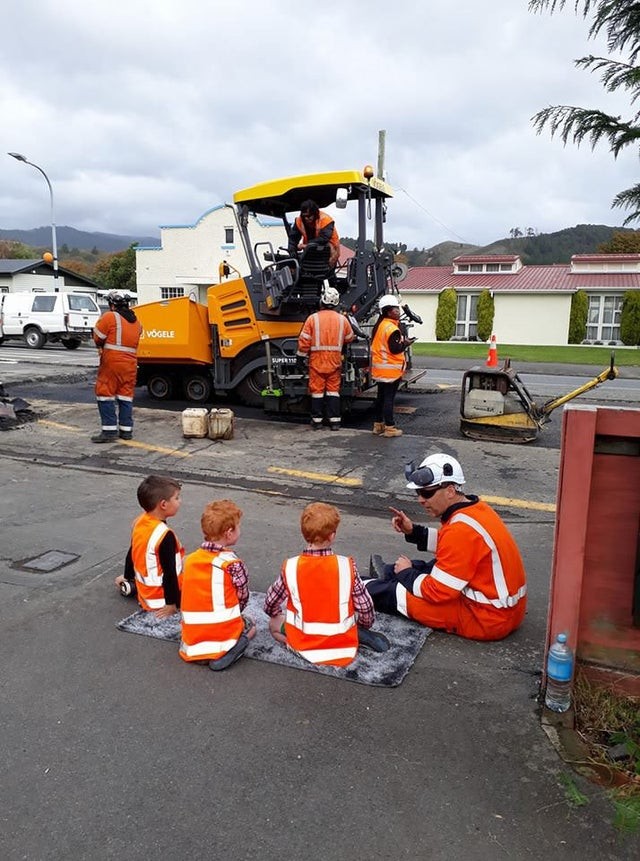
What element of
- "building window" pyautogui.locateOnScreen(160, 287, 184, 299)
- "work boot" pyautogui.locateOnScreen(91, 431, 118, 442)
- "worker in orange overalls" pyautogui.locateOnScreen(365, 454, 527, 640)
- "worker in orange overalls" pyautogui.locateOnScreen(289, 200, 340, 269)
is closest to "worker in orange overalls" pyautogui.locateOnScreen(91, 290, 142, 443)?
"work boot" pyautogui.locateOnScreen(91, 431, 118, 442)

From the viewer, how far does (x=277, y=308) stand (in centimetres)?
918

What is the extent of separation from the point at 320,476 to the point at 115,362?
303 centimetres

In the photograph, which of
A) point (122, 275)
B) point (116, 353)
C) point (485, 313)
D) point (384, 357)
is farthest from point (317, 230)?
point (122, 275)

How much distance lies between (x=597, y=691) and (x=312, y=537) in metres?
1.41

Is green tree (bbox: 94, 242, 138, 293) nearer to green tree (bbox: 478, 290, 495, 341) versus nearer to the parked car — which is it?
the parked car

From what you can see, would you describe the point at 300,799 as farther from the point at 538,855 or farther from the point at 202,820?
the point at 538,855

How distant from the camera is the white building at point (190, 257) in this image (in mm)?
35062

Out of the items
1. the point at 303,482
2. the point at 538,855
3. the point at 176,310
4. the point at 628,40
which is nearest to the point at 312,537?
the point at 538,855

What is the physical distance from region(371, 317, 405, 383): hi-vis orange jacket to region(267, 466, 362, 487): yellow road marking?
1.85 metres

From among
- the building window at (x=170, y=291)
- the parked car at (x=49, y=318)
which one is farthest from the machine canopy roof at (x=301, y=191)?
the building window at (x=170, y=291)

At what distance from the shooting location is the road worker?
8.25m

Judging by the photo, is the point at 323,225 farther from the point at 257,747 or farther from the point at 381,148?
the point at 381,148

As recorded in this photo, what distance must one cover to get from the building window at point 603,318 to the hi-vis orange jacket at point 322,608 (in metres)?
31.0

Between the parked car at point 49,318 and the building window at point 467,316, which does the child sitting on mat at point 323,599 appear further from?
the building window at point 467,316
